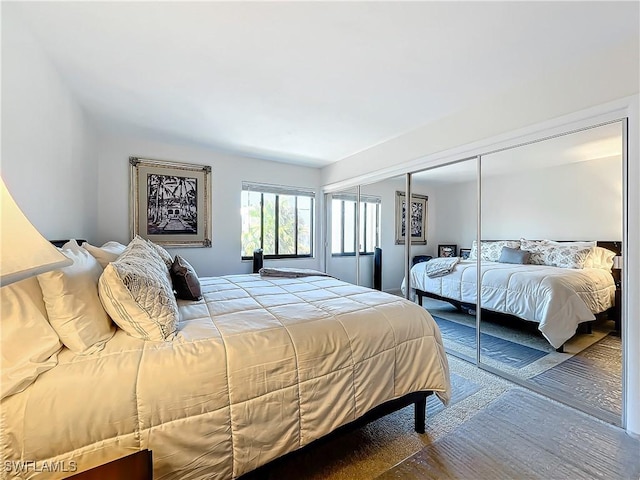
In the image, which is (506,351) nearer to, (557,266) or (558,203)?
(557,266)

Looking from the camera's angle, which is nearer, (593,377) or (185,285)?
(185,285)

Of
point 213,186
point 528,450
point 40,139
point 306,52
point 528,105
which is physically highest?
point 306,52

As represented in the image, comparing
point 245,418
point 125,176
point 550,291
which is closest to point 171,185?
point 125,176

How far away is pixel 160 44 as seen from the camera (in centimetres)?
173

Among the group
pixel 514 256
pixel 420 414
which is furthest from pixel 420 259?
pixel 420 414

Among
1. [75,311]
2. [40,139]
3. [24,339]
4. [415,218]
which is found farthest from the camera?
[415,218]

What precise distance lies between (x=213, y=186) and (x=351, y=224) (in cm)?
210

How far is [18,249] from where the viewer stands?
0.85 m

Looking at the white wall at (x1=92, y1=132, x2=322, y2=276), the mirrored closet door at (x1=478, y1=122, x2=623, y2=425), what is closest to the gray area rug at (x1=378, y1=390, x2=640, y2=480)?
the mirrored closet door at (x1=478, y1=122, x2=623, y2=425)

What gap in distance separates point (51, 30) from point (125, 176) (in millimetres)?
1995


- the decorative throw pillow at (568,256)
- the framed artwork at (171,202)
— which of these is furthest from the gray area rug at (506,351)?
the framed artwork at (171,202)

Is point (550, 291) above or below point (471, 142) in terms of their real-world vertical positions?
below

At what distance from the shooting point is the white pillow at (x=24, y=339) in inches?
34.6

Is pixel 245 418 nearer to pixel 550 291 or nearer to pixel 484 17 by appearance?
pixel 484 17
